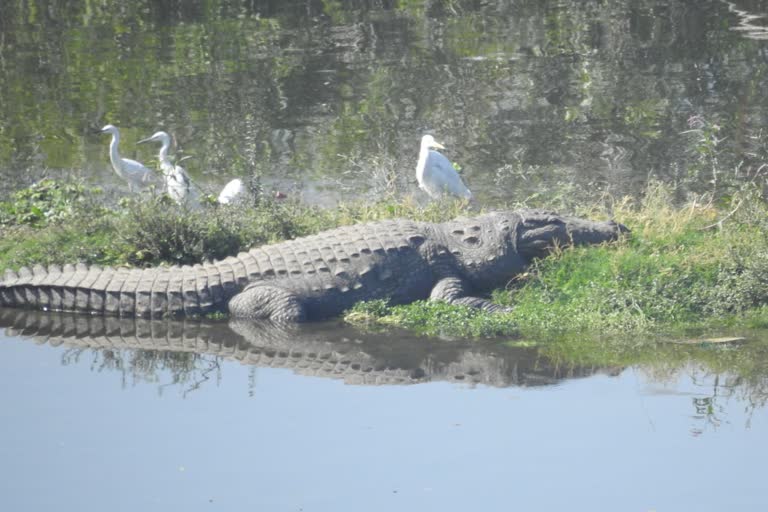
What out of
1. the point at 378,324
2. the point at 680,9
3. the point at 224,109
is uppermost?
the point at 680,9

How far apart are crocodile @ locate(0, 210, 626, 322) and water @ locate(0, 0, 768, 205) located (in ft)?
7.86

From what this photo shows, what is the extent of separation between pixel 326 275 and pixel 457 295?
3.27 feet

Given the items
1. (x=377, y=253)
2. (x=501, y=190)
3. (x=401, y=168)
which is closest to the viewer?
(x=377, y=253)

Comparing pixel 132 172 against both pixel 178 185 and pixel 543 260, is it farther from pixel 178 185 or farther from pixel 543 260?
pixel 543 260

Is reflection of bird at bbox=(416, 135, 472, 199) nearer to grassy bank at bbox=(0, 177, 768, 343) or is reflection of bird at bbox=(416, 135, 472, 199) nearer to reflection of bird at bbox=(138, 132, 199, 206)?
grassy bank at bbox=(0, 177, 768, 343)

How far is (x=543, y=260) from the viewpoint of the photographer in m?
9.62

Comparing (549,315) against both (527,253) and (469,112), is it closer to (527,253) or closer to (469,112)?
(527,253)

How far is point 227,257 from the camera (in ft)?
32.0

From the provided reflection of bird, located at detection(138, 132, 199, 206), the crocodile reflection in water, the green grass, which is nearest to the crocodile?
the crocodile reflection in water

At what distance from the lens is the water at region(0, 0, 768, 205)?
14.2 metres

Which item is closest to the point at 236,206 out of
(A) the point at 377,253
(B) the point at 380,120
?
(A) the point at 377,253

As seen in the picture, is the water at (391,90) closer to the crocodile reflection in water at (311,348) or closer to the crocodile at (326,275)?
the crocodile at (326,275)

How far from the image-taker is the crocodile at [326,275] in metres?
9.27

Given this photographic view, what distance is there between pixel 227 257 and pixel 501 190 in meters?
4.36
